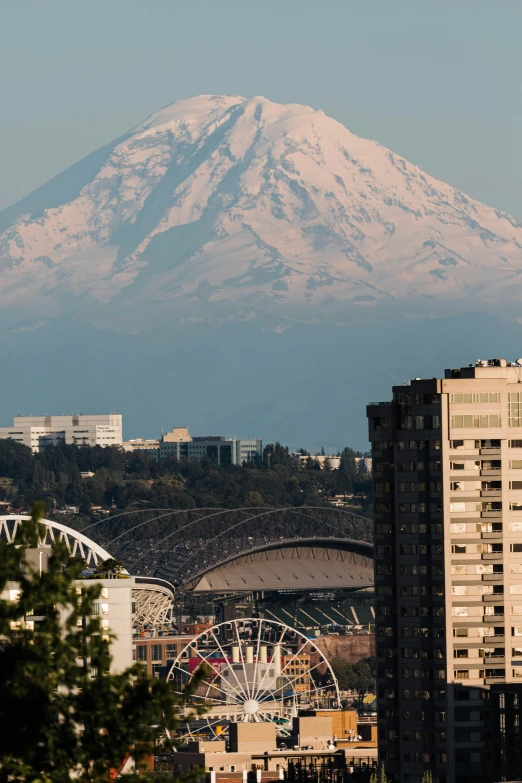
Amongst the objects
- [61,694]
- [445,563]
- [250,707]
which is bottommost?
[250,707]

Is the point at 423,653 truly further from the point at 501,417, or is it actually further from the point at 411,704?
the point at 501,417

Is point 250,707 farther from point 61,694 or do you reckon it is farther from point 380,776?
point 61,694

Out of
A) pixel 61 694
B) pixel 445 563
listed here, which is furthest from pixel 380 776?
pixel 61 694

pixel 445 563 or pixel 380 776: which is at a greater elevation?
pixel 445 563

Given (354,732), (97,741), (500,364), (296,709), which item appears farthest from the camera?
(296,709)

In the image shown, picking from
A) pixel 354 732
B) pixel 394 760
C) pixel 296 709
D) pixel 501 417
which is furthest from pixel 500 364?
pixel 296 709

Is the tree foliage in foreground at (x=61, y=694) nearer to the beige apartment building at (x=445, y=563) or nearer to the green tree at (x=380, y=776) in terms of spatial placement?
the green tree at (x=380, y=776)

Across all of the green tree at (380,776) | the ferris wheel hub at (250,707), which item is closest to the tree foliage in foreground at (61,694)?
the green tree at (380,776)
